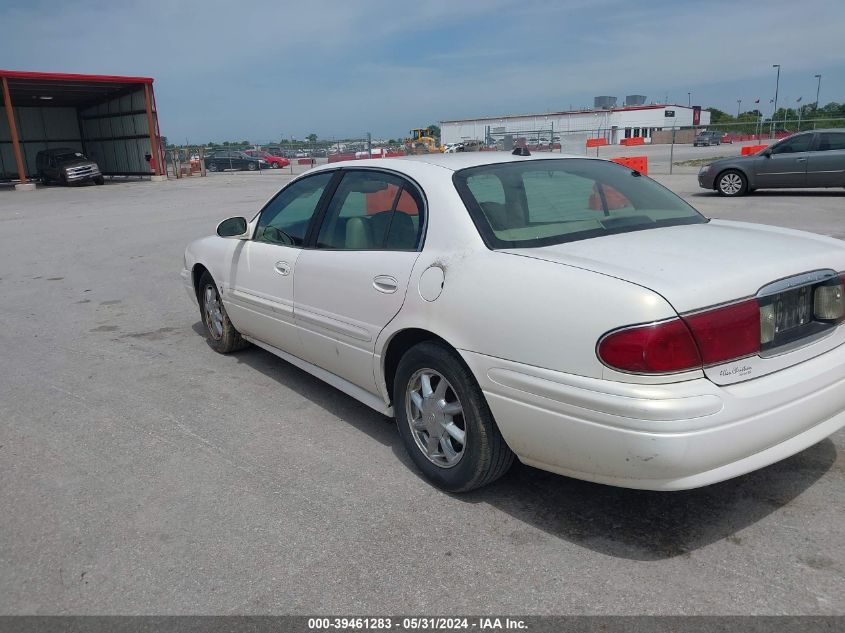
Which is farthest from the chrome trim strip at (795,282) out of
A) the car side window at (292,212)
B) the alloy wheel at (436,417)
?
the car side window at (292,212)

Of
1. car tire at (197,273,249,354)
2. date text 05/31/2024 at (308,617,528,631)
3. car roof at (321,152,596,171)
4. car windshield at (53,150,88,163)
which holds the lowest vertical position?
date text 05/31/2024 at (308,617,528,631)

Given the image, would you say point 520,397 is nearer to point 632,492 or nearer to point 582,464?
point 582,464

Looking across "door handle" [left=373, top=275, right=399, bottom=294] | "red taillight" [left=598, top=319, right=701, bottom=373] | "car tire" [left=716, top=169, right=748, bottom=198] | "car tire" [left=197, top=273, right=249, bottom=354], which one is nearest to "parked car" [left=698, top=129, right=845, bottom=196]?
"car tire" [left=716, top=169, right=748, bottom=198]

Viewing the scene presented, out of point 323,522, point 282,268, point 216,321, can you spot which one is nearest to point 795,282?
point 323,522

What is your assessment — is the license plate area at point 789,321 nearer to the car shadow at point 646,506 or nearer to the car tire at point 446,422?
the car shadow at point 646,506

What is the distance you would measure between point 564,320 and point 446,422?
2.98 feet

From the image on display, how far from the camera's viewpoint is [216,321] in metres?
5.69

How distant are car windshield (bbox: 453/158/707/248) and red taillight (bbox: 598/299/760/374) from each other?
78cm

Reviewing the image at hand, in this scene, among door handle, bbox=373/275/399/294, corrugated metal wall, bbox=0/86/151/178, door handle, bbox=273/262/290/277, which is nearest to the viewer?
door handle, bbox=373/275/399/294

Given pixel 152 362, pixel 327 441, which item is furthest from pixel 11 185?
pixel 327 441

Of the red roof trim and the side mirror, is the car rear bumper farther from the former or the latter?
the red roof trim

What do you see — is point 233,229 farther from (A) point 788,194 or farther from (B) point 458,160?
(A) point 788,194

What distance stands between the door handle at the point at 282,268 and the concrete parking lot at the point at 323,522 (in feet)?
2.84

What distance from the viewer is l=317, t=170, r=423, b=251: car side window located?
3.57 metres
